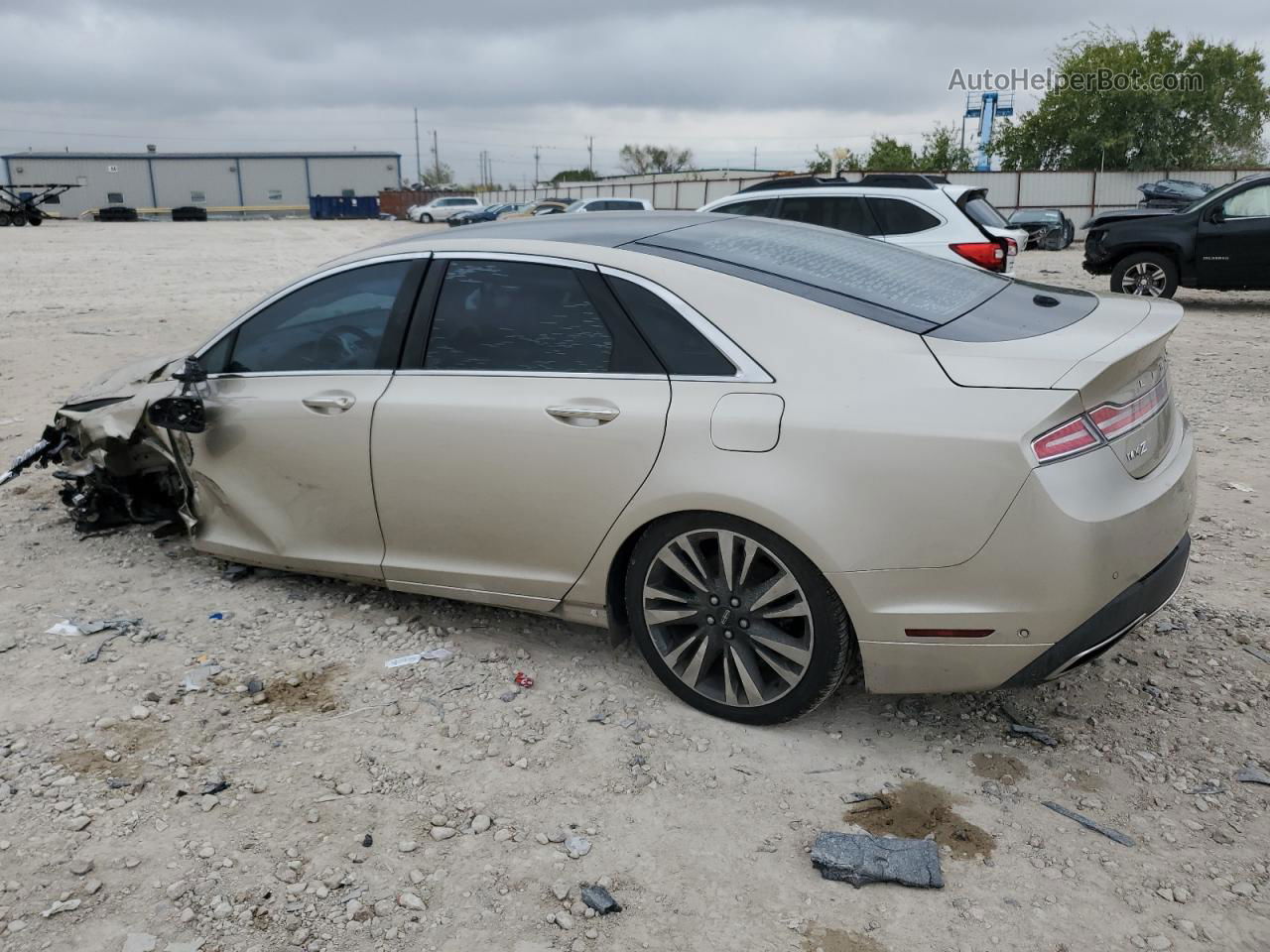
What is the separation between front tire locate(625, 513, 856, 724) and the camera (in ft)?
10.3

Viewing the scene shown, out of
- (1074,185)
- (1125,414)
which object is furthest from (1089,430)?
(1074,185)

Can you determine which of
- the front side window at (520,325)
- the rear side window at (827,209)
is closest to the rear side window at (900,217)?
the rear side window at (827,209)

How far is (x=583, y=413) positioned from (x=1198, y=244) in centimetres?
1241

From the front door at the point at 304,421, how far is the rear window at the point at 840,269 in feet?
3.84

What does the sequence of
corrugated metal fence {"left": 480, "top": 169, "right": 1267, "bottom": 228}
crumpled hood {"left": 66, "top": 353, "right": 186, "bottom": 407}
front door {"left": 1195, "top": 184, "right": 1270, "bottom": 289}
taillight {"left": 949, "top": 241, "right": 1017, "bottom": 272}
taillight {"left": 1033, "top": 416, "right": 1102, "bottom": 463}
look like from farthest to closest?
corrugated metal fence {"left": 480, "top": 169, "right": 1267, "bottom": 228}, front door {"left": 1195, "top": 184, "right": 1270, "bottom": 289}, taillight {"left": 949, "top": 241, "right": 1017, "bottom": 272}, crumpled hood {"left": 66, "top": 353, "right": 186, "bottom": 407}, taillight {"left": 1033, "top": 416, "right": 1102, "bottom": 463}

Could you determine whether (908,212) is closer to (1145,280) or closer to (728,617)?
(1145,280)

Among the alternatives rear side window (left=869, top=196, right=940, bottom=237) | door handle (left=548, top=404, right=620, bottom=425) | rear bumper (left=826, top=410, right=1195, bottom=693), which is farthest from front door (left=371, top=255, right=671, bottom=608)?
rear side window (left=869, top=196, right=940, bottom=237)

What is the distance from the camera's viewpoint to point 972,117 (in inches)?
2581

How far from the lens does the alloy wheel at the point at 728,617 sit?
10.5 ft

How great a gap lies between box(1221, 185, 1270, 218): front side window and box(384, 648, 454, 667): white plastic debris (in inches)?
501

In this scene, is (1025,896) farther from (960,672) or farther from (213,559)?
(213,559)

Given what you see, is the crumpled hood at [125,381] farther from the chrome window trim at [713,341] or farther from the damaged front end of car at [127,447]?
the chrome window trim at [713,341]

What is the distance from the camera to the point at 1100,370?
289cm

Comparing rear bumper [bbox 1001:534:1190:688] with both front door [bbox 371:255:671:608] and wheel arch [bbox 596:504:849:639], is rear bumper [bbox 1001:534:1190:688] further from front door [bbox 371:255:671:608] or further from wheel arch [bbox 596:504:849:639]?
front door [bbox 371:255:671:608]
